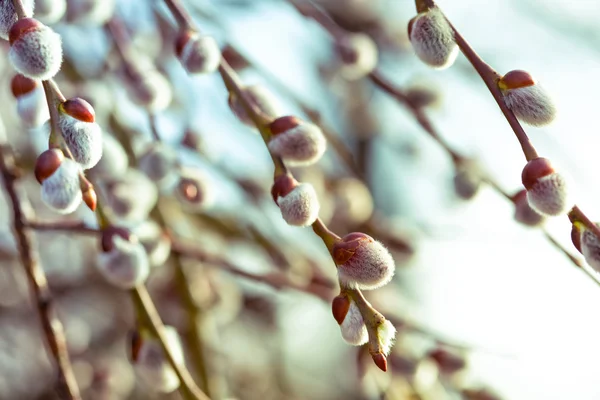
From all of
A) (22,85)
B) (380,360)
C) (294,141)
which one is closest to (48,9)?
(22,85)

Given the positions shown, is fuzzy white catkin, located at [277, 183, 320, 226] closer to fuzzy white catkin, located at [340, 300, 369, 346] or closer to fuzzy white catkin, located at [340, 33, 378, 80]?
fuzzy white catkin, located at [340, 300, 369, 346]

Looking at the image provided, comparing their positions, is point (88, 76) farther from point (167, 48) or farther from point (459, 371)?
point (459, 371)

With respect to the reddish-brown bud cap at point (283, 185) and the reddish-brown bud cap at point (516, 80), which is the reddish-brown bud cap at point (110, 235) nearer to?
the reddish-brown bud cap at point (283, 185)

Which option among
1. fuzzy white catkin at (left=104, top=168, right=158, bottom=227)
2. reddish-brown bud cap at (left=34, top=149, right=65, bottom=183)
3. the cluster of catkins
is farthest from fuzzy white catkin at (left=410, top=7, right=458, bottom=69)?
fuzzy white catkin at (left=104, top=168, right=158, bottom=227)

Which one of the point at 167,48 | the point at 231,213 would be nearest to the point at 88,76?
the point at 167,48

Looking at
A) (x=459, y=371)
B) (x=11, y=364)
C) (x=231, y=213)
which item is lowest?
(x=11, y=364)

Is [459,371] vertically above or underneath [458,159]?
underneath

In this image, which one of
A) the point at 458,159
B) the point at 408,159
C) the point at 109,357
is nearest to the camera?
the point at 458,159
